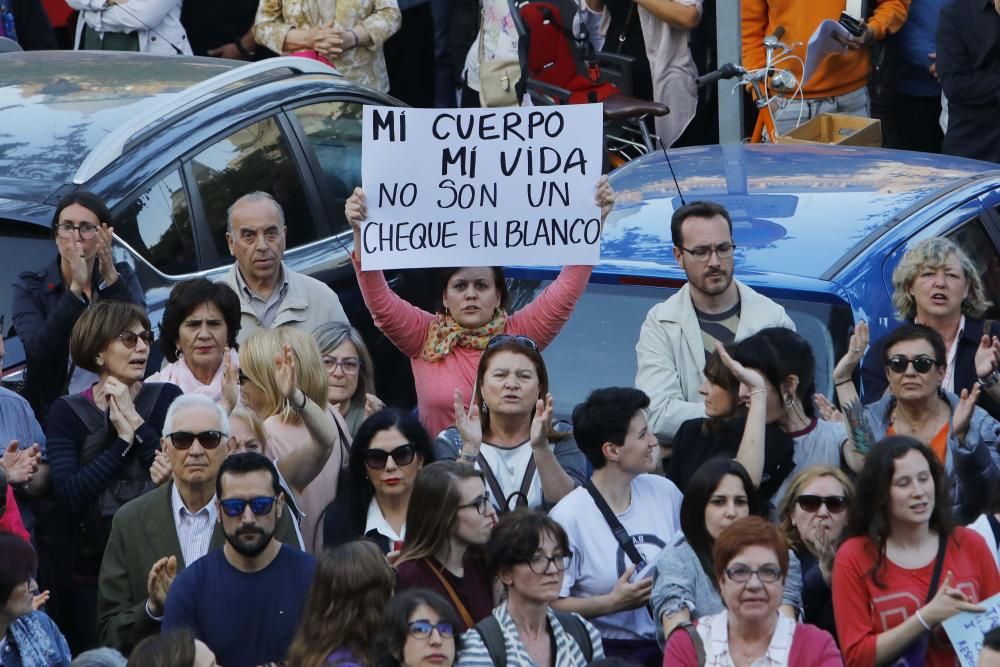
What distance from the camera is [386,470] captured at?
7.51 metres

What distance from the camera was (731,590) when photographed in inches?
257

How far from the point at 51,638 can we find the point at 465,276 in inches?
94.1

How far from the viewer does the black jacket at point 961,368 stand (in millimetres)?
8305

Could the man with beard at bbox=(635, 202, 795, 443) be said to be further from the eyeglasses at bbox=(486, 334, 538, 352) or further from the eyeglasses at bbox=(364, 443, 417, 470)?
the eyeglasses at bbox=(364, 443, 417, 470)

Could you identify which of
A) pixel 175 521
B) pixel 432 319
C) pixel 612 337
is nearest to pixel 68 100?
pixel 432 319

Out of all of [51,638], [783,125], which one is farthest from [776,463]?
[783,125]

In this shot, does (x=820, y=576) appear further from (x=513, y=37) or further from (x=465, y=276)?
(x=513, y=37)

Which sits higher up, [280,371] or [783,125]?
[783,125]

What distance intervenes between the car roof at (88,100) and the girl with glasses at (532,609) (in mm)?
2992

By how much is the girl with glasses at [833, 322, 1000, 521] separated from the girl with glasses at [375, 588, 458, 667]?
2060 mm

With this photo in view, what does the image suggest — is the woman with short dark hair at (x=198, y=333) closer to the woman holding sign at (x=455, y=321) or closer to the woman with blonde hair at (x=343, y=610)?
the woman holding sign at (x=455, y=321)

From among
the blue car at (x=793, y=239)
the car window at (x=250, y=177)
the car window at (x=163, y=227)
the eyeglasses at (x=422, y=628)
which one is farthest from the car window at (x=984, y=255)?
the eyeglasses at (x=422, y=628)

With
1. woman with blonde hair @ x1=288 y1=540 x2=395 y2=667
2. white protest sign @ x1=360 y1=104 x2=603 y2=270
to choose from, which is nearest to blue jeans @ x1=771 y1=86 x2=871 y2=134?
white protest sign @ x1=360 y1=104 x2=603 y2=270

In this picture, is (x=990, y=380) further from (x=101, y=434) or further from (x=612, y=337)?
(x=101, y=434)
